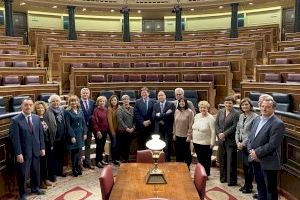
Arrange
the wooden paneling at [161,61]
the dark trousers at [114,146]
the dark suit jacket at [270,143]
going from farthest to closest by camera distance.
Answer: the wooden paneling at [161,61]
the dark trousers at [114,146]
the dark suit jacket at [270,143]

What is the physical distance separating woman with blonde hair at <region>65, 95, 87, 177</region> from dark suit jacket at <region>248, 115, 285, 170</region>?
2.59 metres

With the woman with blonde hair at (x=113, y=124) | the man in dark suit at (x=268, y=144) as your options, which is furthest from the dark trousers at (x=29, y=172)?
the man in dark suit at (x=268, y=144)

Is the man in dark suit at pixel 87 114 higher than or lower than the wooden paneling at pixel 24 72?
lower

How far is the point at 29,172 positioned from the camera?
4082 mm

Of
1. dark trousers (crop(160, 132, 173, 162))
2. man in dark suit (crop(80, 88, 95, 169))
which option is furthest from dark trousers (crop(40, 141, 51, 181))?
dark trousers (crop(160, 132, 173, 162))

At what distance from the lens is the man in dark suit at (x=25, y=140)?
3742mm

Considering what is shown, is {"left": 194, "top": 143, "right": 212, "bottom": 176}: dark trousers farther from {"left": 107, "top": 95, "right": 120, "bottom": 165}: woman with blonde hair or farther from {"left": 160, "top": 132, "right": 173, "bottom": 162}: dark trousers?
{"left": 107, "top": 95, "right": 120, "bottom": 165}: woman with blonde hair

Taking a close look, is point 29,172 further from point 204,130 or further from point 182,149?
point 204,130

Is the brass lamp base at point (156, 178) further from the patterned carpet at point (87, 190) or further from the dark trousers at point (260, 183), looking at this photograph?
the patterned carpet at point (87, 190)

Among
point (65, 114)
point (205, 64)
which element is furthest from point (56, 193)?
point (205, 64)

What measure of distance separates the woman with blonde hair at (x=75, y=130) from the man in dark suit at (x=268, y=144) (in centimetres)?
253

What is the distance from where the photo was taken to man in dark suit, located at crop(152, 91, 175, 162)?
4961mm

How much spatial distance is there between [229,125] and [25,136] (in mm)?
2576

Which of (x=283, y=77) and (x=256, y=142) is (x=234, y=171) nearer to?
(x=256, y=142)
